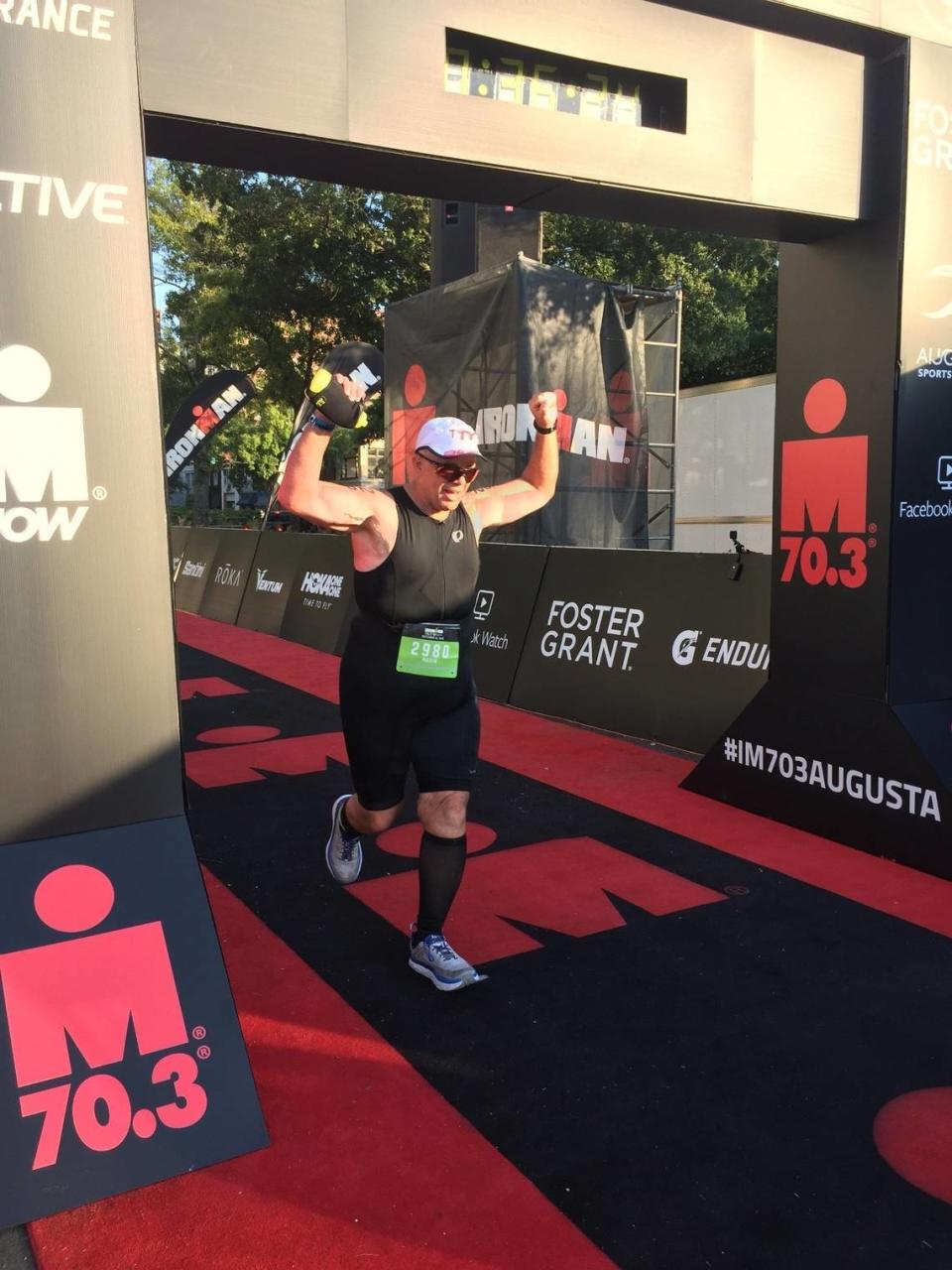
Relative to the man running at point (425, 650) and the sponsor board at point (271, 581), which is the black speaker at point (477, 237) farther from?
the man running at point (425, 650)

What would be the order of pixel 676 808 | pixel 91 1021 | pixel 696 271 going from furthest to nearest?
pixel 696 271, pixel 676 808, pixel 91 1021

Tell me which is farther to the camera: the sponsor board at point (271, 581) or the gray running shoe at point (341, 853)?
the sponsor board at point (271, 581)

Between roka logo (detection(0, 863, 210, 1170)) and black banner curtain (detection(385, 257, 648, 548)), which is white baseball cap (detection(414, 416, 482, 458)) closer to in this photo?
roka logo (detection(0, 863, 210, 1170))

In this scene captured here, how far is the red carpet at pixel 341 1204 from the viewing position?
91.5 inches

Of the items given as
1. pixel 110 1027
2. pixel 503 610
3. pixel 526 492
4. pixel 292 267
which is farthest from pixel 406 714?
pixel 292 267

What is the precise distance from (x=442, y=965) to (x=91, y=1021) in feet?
4.09

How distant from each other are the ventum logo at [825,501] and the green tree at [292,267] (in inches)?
673

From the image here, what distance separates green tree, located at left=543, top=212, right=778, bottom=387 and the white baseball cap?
1882cm

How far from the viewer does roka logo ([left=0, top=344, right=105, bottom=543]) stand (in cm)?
280

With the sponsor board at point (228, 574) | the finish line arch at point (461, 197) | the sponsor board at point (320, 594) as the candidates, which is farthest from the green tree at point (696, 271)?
the finish line arch at point (461, 197)

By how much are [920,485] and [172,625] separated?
3.62m

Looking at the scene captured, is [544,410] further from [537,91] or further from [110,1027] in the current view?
[110,1027]

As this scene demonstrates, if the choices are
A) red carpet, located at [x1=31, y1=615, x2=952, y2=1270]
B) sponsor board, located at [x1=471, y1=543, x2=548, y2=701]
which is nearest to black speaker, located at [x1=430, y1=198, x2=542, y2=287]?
sponsor board, located at [x1=471, y1=543, x2=548, y2=701]

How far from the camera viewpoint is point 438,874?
11.9 ft
